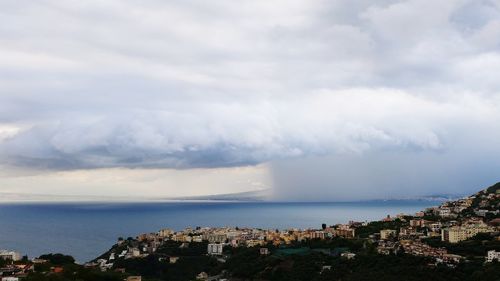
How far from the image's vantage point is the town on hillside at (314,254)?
3322cm

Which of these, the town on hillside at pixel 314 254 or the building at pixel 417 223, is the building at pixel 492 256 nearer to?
the town on hillside at pixel 314 254

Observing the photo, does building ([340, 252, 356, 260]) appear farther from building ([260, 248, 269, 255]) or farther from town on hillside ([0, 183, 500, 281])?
building ([260, 248, 269, 255])

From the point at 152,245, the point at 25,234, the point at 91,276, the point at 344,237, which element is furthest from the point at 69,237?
the point at 91,276

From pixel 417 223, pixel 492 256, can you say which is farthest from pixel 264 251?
pixel 492 256

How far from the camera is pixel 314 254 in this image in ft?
146

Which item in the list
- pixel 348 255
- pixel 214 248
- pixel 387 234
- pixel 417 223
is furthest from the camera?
pixel 214 248

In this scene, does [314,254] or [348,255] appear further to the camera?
[314,254]

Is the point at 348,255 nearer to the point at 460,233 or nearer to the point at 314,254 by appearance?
the point at 314,254

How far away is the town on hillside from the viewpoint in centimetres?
3322

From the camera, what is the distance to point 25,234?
94.6m

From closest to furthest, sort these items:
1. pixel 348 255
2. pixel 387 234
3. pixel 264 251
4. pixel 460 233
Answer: pixel 348 255, pixel 460 233, pixel 264 251, pixel 387 234

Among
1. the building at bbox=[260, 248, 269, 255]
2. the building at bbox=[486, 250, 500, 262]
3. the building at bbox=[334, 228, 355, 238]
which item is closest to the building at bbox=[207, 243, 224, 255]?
the building at bbox=[260, 248, 269, 255]

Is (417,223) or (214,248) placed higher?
(417,223)

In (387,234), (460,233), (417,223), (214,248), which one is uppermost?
(417,223)
